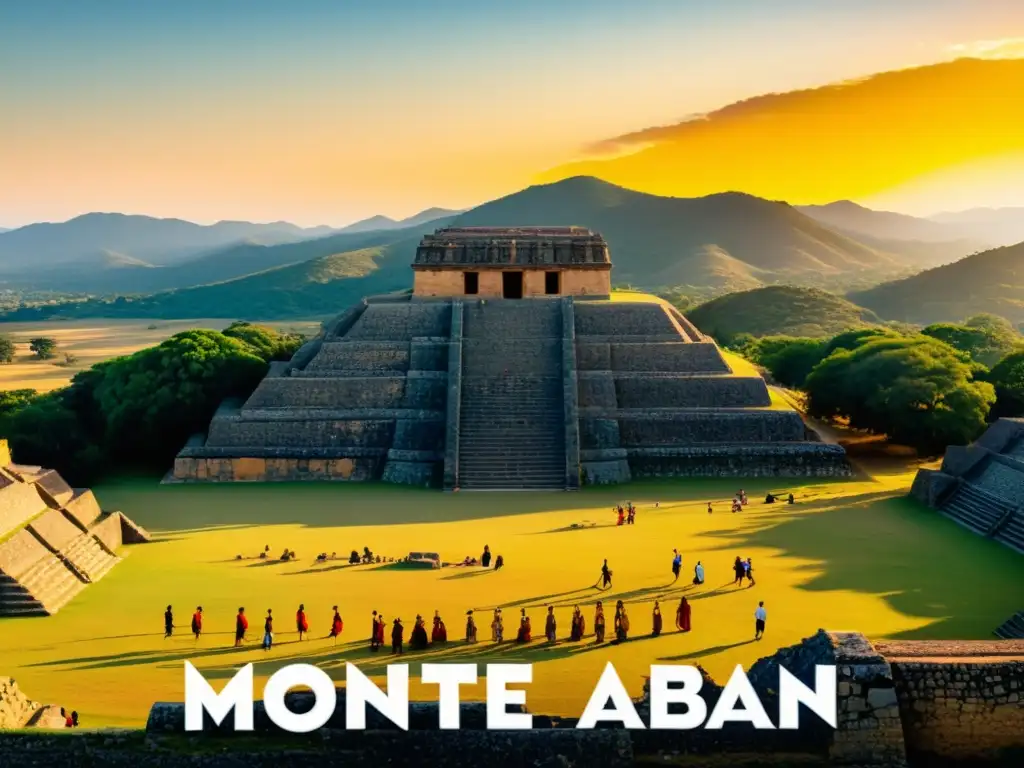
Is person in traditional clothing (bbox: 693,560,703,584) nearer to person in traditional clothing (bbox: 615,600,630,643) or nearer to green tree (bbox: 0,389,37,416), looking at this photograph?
person in traditional clothing (bbox: 615,600,630,643)

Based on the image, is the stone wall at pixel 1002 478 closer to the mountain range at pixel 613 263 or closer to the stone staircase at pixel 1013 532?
the stone staircase at pixel 1013 532

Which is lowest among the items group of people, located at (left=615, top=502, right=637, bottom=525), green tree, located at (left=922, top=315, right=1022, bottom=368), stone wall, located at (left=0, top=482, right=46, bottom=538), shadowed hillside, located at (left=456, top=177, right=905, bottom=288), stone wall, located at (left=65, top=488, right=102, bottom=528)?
group of people, located at (left=615, top=502, right=637, bottom=525)

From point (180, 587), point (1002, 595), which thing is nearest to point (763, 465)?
point (1002, 595)

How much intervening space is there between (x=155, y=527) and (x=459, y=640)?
9833 millimetres

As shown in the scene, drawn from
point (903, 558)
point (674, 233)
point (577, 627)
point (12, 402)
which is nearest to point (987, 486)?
point (903, 558)

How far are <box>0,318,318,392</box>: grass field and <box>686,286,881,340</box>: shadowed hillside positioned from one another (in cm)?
3308

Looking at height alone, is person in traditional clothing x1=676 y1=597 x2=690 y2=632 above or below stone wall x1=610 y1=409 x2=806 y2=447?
below

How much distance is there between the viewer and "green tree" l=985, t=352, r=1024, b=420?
103 feet

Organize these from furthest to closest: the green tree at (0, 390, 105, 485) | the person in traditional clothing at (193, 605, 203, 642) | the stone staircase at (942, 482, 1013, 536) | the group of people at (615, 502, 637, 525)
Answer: the green tree at (0, 390, 105, 485) → the group of people at (615, 502, 637, 525) → the stone staircase at (942, 482, 1013, 536) → the person in traditional clothing at (193, 605, 203, 642)

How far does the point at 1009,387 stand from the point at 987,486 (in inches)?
446

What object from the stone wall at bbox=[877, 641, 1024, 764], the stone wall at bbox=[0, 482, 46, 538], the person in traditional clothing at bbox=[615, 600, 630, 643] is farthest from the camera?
the stone wall at bbox=[0, 482, 46, 538]

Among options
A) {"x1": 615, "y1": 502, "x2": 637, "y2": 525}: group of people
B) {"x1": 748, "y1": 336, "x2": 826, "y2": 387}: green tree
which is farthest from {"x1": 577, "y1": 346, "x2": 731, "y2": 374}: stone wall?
{"x1": 748, "y1": 336, "x2": 826, "y2": 387}: green tree

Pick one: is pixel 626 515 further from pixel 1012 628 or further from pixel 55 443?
pixel 55 443

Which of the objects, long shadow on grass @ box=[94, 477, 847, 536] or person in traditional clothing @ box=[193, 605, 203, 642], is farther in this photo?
long shadow on grass @ box=[94, 477, 847, 536]
